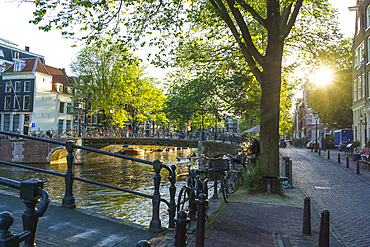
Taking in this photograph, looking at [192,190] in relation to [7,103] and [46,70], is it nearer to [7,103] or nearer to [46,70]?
[46,70]

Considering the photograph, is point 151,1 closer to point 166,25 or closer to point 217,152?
point 166,25

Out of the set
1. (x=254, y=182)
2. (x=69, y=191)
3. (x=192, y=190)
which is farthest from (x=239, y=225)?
(x=254, y=182)

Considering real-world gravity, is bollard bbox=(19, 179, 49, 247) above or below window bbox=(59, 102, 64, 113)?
below

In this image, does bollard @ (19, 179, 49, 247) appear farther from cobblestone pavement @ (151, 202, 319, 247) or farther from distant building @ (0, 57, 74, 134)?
distant building @ (0, 57, 74, 134)

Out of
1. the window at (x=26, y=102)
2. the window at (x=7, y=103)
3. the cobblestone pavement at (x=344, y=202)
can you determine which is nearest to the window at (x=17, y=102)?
the window at (x=26, y=102)

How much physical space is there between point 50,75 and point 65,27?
41615 mm

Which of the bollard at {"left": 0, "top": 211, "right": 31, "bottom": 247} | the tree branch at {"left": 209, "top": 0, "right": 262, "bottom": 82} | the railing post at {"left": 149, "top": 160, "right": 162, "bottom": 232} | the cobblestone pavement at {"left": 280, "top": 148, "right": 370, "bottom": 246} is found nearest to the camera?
the bollard at {"left": 0, "top": 211, "right": 31, "bottom": 247}

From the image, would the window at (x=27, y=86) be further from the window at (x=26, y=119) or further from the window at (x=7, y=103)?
the window at (x=26, y=119)

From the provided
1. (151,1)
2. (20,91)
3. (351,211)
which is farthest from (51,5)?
(20,91)

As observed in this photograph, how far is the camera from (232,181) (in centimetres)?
894

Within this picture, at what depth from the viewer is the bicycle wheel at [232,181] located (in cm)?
877

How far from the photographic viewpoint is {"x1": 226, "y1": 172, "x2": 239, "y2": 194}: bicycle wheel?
8.77 meters

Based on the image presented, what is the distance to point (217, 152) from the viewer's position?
27062 millimetres

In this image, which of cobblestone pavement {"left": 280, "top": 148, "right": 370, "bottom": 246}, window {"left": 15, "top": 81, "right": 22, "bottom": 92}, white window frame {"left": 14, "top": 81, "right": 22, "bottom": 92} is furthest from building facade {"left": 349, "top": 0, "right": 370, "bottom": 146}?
window {"left": 15, "top": 81, "right": 22, "bottom": 92}
